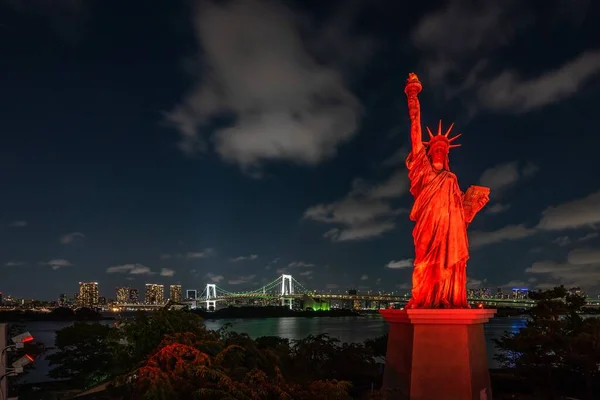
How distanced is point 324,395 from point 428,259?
13.4 feet

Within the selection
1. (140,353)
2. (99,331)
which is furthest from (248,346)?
(99,331)

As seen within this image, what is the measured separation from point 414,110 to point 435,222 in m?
2.20

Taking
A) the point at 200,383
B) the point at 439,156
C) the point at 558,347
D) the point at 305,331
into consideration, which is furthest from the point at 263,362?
the point at 305,331

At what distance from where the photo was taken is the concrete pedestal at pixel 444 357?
8.02 meters


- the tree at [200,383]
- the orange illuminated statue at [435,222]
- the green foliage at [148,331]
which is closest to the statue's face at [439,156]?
the orange illuminated statue at [435,222]

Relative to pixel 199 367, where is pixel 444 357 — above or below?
below

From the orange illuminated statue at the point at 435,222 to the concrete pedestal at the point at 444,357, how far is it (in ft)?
2.02

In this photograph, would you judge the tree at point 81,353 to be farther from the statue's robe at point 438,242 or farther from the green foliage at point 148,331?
the statue's robe at point 438,242

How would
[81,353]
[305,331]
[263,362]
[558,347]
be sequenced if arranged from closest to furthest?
[263,362] < [558,347] < [81,353] < [305,331]

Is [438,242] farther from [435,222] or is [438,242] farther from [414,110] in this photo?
[414,110]

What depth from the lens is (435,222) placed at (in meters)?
9.04

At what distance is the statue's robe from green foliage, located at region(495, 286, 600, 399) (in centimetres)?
302

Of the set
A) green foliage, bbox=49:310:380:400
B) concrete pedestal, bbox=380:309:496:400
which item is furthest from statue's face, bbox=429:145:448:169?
green foliage, bbox=49:310:380:400

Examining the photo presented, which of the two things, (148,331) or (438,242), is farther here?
(438,242)
